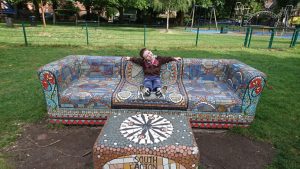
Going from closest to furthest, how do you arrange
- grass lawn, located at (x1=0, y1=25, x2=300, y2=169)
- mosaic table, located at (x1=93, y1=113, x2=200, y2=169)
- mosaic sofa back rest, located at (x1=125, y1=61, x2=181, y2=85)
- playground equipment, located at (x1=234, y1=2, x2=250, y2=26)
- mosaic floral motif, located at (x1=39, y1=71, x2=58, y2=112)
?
mosaic table, located at (x1=93, y1=113, x2=200, y2=169), mosaic floral motif, located at (x1=39, y1=71, x2=58, y2=112), grass lawn, located at (x1=0, y1=25, x2=300, y2=169), mosaic sofa back rest, located at (x1=125, y1=61, x2=181, y2=85), playground equipment, located at (x1=234, y1=2, x2=250, y2=26)

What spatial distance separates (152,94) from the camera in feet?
11.9

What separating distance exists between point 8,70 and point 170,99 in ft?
18.2

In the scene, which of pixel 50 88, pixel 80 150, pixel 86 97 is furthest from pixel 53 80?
pixel 80 150

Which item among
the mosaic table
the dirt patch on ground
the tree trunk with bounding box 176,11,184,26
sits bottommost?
the dirt patch on ground

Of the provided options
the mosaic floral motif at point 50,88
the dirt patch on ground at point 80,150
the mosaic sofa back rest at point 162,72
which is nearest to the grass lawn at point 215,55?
the dirt patch on ground at point 80,150

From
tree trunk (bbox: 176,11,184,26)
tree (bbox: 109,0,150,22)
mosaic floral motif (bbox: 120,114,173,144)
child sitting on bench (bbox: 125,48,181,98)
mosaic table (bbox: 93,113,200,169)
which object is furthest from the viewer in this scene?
tree trunk (bbox: 176,11,184,26)

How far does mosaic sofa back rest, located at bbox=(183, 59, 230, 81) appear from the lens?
4.41 meters

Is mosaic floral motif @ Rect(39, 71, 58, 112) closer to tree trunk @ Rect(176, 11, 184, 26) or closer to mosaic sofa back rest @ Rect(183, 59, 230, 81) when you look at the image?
mosaic sofa back rest @ Rect(183, 59, 230, 81)

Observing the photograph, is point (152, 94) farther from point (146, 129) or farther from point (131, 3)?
point (131, 3)

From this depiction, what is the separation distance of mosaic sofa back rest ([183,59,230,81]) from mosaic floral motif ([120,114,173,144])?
76.8 inches

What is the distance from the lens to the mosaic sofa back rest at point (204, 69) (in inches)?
173

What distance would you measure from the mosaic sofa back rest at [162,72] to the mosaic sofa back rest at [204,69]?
204 millimetres

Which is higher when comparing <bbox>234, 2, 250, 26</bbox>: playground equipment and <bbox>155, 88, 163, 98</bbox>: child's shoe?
<bbox>234, 2, 250, 26</bbox>: playground equipment

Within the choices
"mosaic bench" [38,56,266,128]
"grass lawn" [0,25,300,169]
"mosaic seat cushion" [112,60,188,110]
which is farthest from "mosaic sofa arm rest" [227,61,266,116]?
"mosaic seat cushion" [112,60,188,110]
